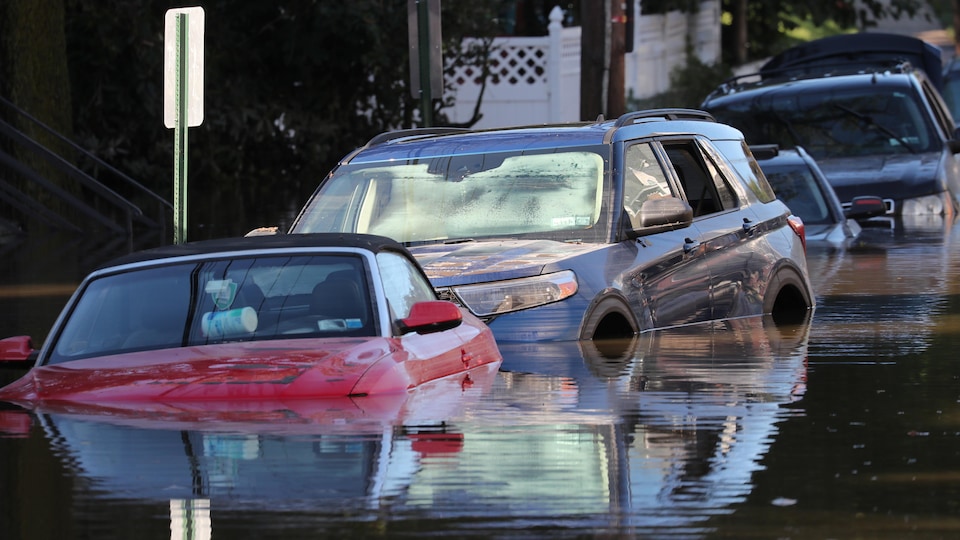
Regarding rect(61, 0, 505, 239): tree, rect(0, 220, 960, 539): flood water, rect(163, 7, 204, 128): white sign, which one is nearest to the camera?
rect(0, 220, 960, 539): flood water

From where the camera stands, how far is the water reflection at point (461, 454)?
258 inches

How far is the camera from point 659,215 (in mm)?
11406

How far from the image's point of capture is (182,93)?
39.8 ft

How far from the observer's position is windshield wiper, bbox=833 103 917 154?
68.3ft

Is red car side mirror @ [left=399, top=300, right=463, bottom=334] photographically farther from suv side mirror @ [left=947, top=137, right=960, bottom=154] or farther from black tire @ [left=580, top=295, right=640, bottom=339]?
suv side mirror @ [left=947, top=137, right=960, bottom=154]

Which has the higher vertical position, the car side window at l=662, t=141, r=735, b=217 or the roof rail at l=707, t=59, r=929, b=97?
the roof rail at l=707, t=59, r=929, b=97

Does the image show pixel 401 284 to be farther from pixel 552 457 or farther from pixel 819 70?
pixel 819 70

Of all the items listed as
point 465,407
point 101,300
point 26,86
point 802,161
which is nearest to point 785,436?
point 465,407

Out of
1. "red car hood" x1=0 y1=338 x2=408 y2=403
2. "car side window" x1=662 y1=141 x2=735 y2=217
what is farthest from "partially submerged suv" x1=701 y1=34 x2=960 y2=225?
"red car hood" x1=0 y1=338 x2=408 y2=403

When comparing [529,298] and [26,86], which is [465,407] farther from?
[26,86]

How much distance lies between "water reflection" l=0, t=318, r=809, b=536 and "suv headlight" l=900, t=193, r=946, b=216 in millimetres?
10687

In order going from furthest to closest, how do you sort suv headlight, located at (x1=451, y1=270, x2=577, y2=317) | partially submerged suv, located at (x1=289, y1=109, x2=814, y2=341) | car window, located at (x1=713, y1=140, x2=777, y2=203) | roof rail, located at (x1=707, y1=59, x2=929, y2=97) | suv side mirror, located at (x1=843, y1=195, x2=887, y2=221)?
roof rail, located at (x1=707, y1=59, x2=929, y2=97) < suv side mirror, located at (x1=843, y1=195, x2=887, y2=221) < car window, located at (x1=713, y1=140, x2=777, y2=203) < partially submerged suv, located at (x1=289, y1=109, x2=814, y2=341) < suv headlight, located at (x1=451, y1=270, x2=577, y2=317)

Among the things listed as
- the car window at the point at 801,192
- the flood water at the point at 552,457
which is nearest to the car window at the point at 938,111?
the car window at the point at 801,192

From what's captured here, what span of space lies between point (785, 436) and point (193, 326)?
2644 millimetres
